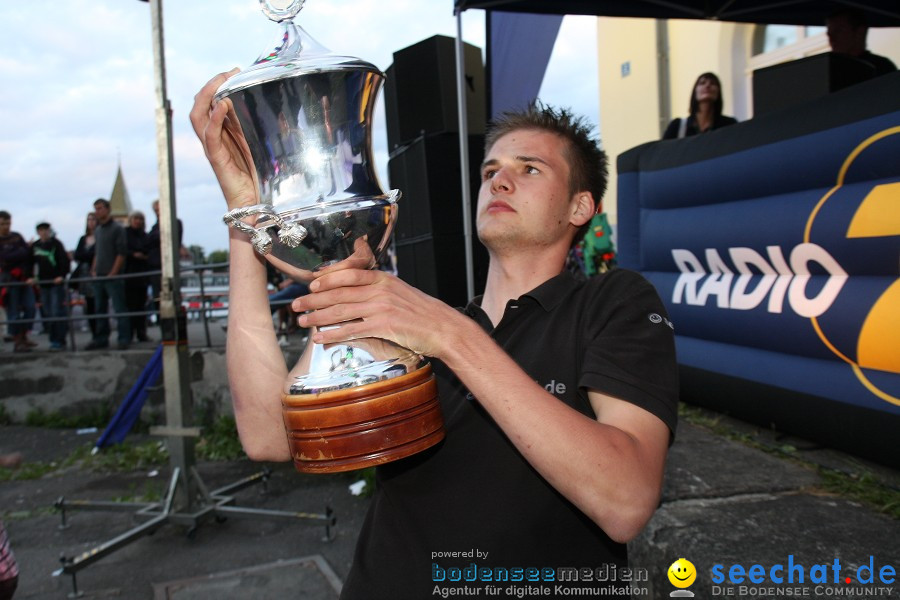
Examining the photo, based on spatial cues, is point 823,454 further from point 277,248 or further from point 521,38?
point 521,38

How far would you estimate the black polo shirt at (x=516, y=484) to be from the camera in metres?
1.25

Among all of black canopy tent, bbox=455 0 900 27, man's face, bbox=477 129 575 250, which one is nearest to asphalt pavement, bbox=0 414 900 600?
man's face, bbox=477 129 575 250

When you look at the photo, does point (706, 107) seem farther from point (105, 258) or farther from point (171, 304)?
point (105, 258)

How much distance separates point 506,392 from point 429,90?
399 centimetres

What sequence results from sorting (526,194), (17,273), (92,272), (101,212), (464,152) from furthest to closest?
(92,272) < (17,273) < (101,212) < (464,152) < (526,194)

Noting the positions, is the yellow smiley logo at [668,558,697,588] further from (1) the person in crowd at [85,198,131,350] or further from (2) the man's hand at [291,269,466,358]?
(1) the person in crowd at [85,198,131,350]

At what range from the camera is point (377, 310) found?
3.51ft

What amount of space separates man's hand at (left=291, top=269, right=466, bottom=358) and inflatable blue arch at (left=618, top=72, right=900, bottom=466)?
2.03 meters

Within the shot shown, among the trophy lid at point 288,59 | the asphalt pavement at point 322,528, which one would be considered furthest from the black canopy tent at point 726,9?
the trophy lid at point 288,59

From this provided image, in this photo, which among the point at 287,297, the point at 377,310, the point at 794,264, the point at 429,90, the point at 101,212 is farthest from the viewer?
the point at 101,212

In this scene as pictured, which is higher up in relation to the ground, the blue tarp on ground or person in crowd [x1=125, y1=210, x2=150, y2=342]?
person in crowd [x1=125, y1=210, x2=150, y2=342]

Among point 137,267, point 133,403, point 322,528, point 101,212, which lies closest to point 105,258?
point 137,267

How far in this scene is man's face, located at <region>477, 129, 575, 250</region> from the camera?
1544 mm

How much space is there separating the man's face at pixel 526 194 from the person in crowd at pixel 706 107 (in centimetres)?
317
